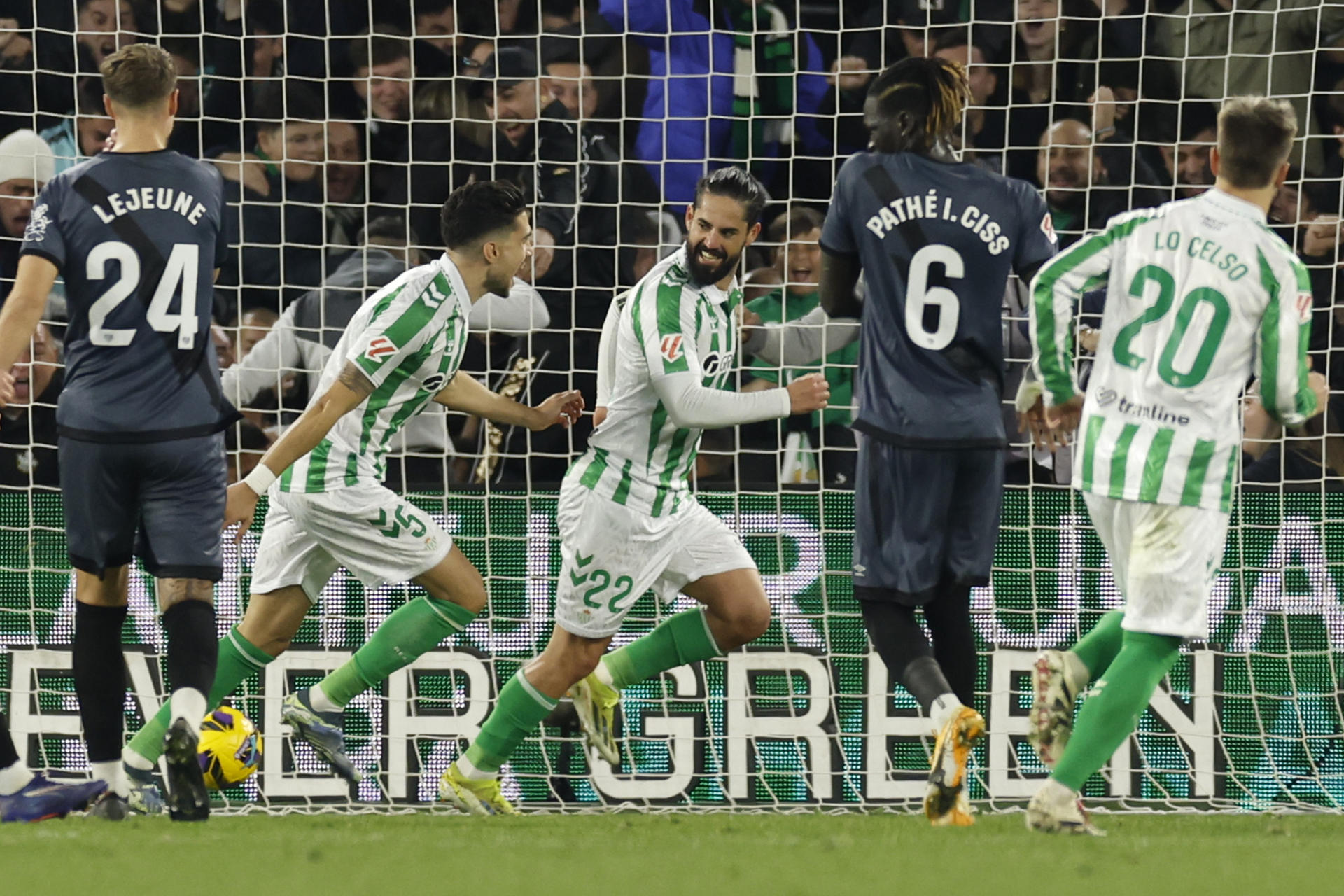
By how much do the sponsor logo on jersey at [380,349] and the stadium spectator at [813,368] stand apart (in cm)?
192

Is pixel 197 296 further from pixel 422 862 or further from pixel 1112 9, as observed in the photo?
pixel 1112 9

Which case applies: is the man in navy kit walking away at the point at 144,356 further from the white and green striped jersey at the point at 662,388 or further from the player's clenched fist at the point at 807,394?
the player's clenched fist at the point at 807,394

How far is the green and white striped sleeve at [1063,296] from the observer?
4504 millimetres

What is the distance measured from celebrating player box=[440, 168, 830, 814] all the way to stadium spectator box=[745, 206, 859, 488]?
1.42 metres

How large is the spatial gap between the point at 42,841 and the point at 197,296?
1.45m

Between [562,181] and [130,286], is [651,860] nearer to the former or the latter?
[130,286]

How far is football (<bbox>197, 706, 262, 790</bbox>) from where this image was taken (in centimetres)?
579

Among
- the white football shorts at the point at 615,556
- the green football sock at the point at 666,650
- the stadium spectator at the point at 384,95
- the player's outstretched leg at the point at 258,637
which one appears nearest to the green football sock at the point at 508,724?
the white football shorts at the point at 615,556

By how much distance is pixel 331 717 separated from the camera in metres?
6.02

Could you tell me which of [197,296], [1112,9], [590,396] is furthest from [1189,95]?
[197,296]

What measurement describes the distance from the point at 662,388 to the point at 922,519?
82cm

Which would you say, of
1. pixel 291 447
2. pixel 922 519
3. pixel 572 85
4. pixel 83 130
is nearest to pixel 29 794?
pixel 291 447

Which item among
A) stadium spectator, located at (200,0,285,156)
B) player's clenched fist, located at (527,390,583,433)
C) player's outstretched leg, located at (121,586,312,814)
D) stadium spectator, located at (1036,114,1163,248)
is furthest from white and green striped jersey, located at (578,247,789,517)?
stadium spectator, located at (200,0,285,156)

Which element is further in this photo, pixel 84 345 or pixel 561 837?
pixel 84 345
